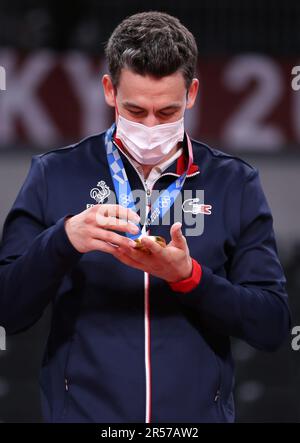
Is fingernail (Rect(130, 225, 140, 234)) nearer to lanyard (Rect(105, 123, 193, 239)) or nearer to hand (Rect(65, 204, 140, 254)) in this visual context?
hand (Rect(65, 204, 140, 254))

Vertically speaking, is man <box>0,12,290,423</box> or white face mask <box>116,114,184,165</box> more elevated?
white face mask <box>116,114,184,165</box>

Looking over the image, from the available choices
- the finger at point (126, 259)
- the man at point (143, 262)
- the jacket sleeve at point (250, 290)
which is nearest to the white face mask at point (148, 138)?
the man at point (143, 262)

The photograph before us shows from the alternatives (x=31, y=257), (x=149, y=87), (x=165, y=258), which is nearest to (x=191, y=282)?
Result: (x=165, y=258)

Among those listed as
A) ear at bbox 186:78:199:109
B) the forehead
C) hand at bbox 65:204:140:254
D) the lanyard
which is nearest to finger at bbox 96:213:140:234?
hand at bbox 65:204:140:254

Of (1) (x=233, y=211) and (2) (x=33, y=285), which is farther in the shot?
(1) (x=233, y=211)

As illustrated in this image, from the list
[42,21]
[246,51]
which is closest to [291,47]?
[246,51]

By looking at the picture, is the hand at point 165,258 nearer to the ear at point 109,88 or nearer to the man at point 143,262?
the man at point 143,262

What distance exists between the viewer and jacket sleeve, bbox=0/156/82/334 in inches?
81.7

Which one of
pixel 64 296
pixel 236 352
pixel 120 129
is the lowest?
pixel 236 352

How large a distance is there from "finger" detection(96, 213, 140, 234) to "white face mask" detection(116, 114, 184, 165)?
0.30 m

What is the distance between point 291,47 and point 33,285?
4.24m

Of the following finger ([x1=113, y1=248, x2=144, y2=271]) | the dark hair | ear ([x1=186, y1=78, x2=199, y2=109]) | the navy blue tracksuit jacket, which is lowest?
the navy blue tracksuit jacket
